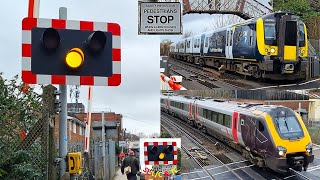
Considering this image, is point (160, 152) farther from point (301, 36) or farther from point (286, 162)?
point (301, 36)

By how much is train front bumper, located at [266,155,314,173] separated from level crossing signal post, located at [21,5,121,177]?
270 inches

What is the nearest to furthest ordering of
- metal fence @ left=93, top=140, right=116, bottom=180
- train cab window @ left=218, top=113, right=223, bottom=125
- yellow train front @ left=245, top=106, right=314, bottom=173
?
yellow train front @ left=245, top=106, right=314, bottom=173
metal fence @ left=93, top=140, right=116, bottom=180
train cab window @ left=218, top=113, right=223, bottom=125

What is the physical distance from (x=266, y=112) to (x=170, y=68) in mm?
2905

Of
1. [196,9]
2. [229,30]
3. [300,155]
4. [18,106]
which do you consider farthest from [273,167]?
[18,106]

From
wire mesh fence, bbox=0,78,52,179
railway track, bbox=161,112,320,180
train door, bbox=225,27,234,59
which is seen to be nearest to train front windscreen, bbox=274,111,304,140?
railway track, bbox=161,112,320,180

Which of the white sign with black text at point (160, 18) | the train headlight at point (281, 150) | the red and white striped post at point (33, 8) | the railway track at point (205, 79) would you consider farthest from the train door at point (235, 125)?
the red and white striped post at point (33, 8)

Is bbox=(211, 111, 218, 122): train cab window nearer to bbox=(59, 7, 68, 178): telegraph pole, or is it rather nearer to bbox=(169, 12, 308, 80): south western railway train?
bbox=(169, 12, 308, 80): south western railway train

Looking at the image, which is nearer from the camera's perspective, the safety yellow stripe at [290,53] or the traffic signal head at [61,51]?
the traffic signal head at [61,51]

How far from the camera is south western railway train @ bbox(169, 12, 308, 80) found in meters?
8.01

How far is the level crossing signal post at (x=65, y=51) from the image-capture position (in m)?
2.63

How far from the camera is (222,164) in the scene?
1002 centimetres

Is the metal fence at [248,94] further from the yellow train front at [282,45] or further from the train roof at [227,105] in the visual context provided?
the yellow train front at [282,45]

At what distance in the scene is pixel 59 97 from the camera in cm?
310

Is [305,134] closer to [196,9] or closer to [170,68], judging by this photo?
[170,68]
